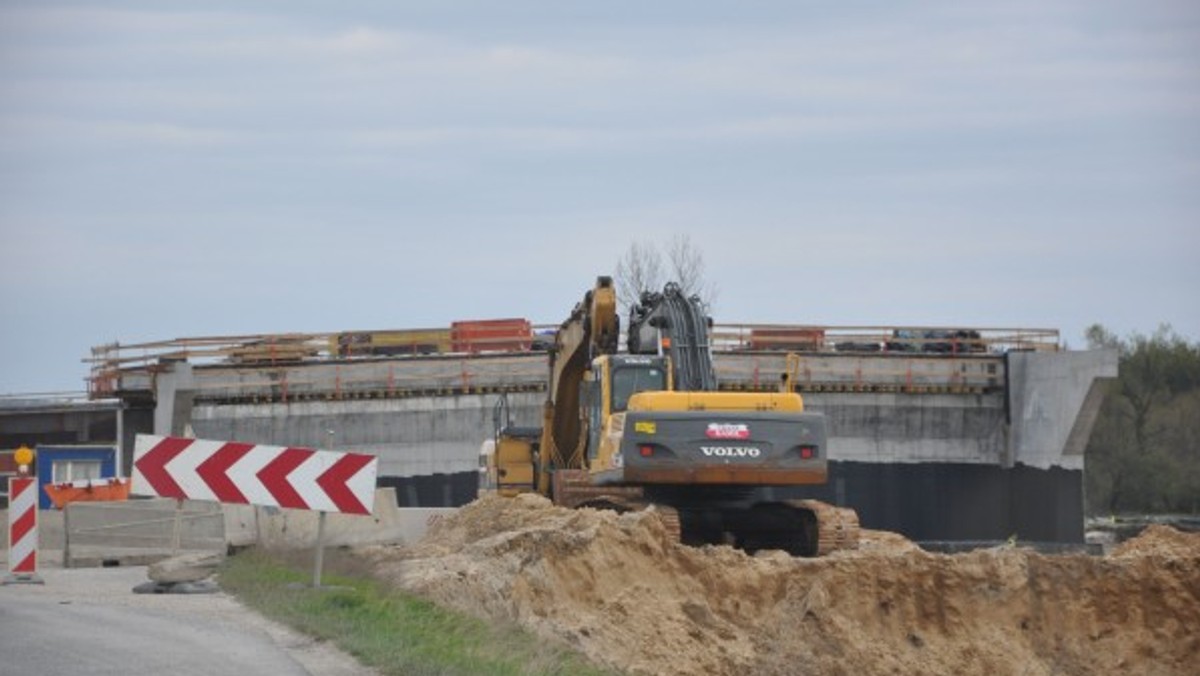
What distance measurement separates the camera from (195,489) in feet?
69.4

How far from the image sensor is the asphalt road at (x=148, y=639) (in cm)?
1410

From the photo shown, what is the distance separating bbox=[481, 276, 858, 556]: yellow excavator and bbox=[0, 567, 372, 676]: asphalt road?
24.5 feet

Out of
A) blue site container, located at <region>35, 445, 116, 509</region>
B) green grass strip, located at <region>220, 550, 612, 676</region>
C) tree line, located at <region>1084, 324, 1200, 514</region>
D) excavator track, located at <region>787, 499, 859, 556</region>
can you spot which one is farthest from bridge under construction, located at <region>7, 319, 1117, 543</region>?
green grass strip, located at <region>220, 550, 612, 676</region>

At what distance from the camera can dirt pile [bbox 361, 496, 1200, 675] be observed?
2227cm

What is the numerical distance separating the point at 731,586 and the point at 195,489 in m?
6.97

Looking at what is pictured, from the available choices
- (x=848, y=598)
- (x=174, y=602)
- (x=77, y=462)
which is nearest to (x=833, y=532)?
(x=848, y=598)

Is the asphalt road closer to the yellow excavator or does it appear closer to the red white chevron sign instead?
the red white chevron sign

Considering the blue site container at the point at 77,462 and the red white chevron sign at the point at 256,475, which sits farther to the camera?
the blue site container at the point at 77,462

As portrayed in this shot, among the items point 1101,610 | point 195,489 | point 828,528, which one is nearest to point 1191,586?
point 1101,610

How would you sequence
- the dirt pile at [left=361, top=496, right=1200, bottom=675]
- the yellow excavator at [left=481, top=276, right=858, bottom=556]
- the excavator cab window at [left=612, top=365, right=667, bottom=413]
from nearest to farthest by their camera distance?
the dirt pile at [left=361, top=496, right=1200, bottom=675], the yellow excavator at [left=481, top=276, right=858, bottom=556], the excavator cab window at [left=612, top=365, right=667, bottom=413]

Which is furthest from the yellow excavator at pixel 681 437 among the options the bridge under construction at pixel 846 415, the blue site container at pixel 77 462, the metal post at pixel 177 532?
the blue site container at pixel 77 462

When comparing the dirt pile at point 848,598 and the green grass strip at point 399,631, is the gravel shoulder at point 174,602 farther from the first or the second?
the dirt pile at point 848,598

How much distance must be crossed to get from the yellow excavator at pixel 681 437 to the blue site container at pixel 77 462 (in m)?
25.1

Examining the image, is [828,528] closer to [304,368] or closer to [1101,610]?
[1101,610]
